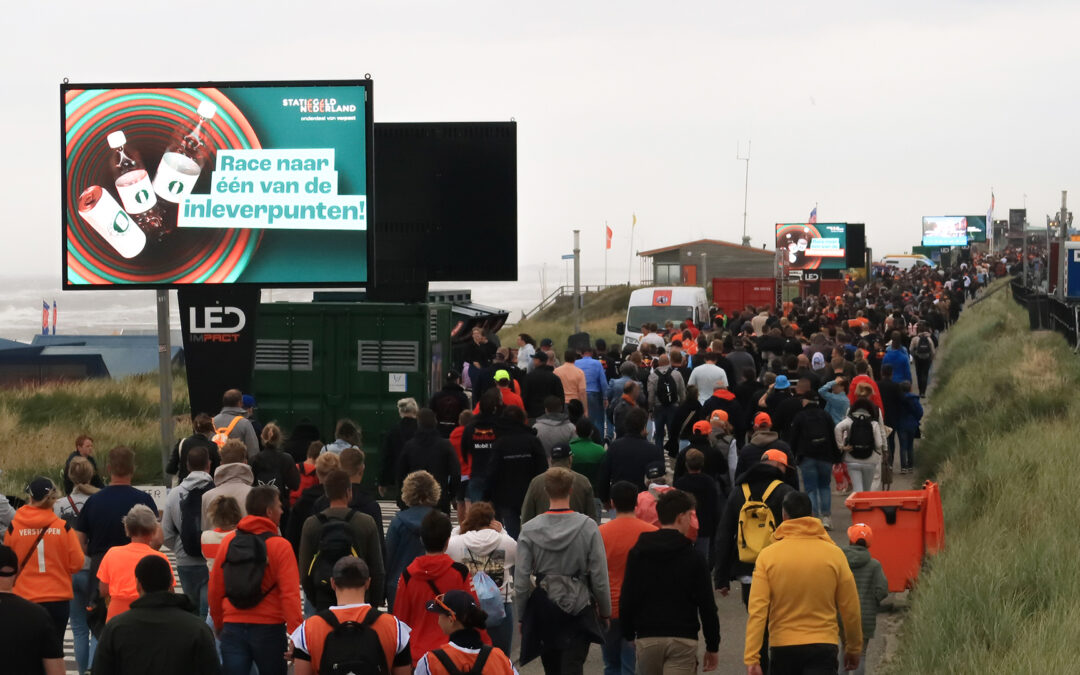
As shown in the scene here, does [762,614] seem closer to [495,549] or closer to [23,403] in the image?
[495,549]

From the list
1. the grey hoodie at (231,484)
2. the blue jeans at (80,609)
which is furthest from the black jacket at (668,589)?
the blue jeans at (80,609)

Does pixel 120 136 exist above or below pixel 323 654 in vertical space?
above

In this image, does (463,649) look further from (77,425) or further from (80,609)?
(77,425)

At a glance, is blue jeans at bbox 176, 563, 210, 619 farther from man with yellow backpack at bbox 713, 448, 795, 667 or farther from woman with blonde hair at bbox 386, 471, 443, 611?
man with yellow backpack at bbox 713, 448, 795, 667

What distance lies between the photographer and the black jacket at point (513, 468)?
1216 cm

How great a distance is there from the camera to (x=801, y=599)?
741 cm

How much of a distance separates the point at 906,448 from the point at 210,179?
32.3ft

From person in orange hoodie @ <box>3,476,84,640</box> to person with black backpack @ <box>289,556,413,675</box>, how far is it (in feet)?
9.84

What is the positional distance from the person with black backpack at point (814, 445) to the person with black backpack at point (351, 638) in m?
8.36

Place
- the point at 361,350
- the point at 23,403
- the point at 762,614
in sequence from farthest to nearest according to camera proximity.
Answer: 1. the point at 23,403
2. the point at 361,350
3. the point at 762,614

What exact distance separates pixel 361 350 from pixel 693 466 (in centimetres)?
881

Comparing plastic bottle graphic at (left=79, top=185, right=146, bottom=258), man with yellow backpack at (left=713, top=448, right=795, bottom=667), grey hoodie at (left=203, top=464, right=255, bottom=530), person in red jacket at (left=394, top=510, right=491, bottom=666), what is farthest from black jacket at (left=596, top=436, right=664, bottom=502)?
plastic bottle graphic at (left=79, top=185, right=146, bottom=258)

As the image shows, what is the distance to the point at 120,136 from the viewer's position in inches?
771

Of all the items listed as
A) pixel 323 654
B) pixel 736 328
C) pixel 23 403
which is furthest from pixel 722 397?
pixel 23 403
